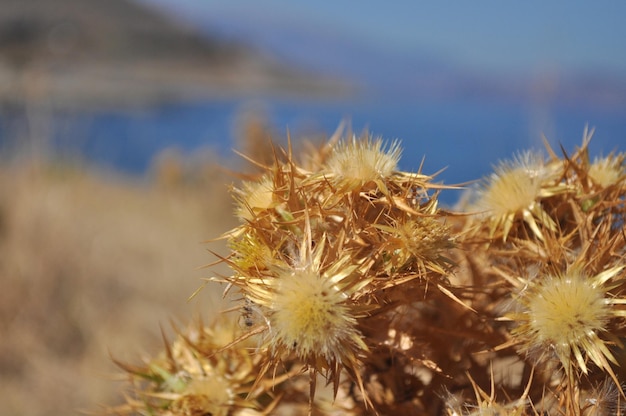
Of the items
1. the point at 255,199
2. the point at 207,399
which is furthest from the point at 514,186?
the point at 207,399

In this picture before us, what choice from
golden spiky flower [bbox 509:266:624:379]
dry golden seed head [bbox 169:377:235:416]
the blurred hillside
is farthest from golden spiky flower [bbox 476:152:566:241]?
the blurred hillside

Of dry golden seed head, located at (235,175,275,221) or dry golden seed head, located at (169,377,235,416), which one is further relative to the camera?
dry golden seed head, located at (169,377,235,416)

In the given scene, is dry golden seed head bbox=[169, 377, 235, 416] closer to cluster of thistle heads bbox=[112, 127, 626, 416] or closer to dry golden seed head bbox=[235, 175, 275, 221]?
cluster of thistle heads bbox=[112, 127, 626, 416]

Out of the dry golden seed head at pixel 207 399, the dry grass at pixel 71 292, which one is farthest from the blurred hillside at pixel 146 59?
the dry golden seed head at pixel 207 399

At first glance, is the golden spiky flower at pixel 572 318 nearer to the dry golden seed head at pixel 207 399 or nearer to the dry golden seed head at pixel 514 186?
the dry golden seed head at pixel 514 186

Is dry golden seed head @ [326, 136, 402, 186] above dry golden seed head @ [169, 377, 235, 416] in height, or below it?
above

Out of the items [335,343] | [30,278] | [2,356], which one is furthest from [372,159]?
[30,278]

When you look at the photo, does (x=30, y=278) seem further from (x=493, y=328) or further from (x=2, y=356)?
(x=493, y=328)
